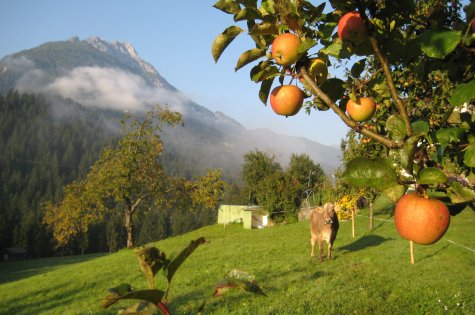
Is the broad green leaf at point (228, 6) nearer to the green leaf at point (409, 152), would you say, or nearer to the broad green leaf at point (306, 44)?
the broad green leaf at point (306, 44)

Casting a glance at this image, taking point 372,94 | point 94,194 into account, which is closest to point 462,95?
point 372,94

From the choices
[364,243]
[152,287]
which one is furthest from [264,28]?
[364,243]

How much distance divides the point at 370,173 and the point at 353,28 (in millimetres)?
491

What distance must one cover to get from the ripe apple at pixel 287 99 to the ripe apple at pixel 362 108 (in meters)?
0.23

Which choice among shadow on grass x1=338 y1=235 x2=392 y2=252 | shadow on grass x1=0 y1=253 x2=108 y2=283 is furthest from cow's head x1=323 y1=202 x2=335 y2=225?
shadow on grass x1=0 y1=253 x2=108 y2=283

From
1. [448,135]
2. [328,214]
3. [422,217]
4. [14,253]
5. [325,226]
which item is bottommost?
[14,253]

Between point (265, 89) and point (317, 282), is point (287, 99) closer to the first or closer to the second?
point (265, 89)

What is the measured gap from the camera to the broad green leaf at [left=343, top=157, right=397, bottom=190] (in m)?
1.03

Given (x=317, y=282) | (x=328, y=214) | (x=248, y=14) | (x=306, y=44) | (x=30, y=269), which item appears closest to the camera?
(x=306, y=44)

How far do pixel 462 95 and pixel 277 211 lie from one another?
32.9 meters

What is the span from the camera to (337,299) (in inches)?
317

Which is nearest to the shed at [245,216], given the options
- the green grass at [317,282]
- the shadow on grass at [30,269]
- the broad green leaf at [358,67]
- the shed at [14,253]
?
the shadow on grass at [30,269]

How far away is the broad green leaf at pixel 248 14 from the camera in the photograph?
1.31m

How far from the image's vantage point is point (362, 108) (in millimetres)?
1462
